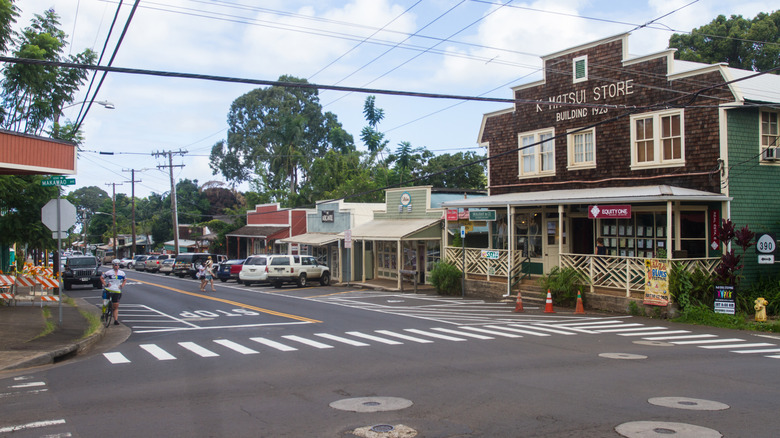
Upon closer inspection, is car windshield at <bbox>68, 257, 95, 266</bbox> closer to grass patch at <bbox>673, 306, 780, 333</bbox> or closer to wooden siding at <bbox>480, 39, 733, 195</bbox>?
wooden siding at <bbox>480, 39, 733, 195</bbox>

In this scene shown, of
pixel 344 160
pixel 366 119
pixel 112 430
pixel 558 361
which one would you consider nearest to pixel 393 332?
pixel 558 361

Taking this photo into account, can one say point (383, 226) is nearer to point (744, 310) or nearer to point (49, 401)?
point (744, 310)

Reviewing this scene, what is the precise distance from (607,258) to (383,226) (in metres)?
15.0

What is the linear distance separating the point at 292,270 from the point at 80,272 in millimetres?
12392

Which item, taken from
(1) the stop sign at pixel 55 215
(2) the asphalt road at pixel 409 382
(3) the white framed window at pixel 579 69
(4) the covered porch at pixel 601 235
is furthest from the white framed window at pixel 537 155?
(1) the stop sign at pixel 55 215

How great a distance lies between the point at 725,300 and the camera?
18.0 meters

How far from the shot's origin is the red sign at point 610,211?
2033 centimetres

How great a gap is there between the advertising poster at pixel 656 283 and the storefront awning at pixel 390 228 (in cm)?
1289

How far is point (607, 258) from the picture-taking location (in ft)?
69.7

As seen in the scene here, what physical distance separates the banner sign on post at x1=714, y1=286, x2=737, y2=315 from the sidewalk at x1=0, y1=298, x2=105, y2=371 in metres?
16.3

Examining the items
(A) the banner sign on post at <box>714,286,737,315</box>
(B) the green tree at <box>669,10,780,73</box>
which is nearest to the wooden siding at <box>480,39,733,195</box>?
(A) the banner sign on post at <box>714,286,737,315</box>

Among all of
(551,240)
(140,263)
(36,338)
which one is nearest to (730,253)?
(551,240)

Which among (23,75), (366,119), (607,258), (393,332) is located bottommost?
(393,332)

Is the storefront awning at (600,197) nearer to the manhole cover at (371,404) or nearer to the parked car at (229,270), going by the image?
the manhole cover at (371,404)
